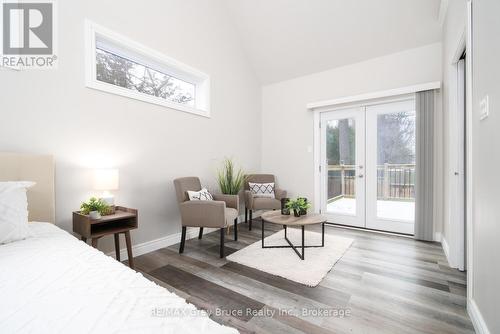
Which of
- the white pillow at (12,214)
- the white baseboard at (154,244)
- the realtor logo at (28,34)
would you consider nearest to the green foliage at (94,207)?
the white pillow at (12,214)

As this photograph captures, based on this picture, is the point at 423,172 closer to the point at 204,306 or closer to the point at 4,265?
the point at 204,306

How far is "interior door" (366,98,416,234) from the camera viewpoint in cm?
349

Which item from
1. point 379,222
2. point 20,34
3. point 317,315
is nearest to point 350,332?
point 317,315

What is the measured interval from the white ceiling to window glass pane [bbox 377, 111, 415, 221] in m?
1.09

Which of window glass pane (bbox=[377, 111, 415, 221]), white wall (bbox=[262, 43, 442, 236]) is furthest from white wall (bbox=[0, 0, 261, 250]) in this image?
window glass pane (bbox=[377, 111, 415, 221])

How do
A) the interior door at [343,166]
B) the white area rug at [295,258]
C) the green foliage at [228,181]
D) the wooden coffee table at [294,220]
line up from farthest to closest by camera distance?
the interior door at [343,166], the green foliage at [228,181], the wooden coffee table at [294,220], the white area rug at [295,258]

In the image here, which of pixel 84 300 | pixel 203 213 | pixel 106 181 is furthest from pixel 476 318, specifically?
pixel 106 181

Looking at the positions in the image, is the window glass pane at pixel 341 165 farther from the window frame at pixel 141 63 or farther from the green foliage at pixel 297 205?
the window frame at pixel 141 63

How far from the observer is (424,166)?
10.6ft

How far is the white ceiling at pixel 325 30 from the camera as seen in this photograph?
10.3 feet

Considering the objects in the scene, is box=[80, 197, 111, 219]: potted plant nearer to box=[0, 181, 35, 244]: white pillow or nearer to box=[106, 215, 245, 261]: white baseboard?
box=[0, 181, 35, 244]: white pillow

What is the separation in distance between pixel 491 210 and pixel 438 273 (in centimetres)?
136

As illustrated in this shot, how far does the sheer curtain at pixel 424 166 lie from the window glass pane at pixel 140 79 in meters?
3.31

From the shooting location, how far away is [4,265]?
1056mm
